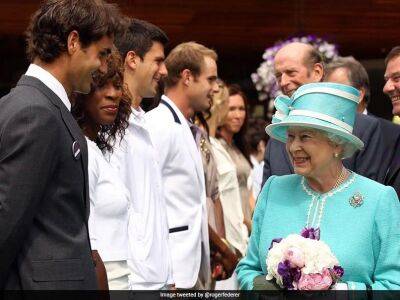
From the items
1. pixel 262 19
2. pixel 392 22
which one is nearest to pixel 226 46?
pixel 262 19

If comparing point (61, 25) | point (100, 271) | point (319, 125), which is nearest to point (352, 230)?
point (319, 125)

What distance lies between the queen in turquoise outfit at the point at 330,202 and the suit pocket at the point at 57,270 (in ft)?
3.10

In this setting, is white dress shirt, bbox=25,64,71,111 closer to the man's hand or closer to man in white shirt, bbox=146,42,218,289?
the man's hand

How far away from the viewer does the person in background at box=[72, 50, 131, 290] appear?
457 cm

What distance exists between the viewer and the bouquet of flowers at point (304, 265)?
400cm

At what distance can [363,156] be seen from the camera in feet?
19.2

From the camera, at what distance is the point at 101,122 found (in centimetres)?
486

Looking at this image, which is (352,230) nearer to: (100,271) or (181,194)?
(100,271)

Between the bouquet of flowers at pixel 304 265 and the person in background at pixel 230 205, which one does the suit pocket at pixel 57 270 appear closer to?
the bouquet of flowers at pixel 304 265

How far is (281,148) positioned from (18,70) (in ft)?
→ 26.7

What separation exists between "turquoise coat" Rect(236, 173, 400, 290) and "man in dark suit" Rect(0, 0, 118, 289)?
0.89 m

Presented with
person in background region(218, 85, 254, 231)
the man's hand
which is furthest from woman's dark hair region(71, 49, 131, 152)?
person in background region(218, 85, 254, 231)

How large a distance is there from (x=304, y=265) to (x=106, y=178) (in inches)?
40.8

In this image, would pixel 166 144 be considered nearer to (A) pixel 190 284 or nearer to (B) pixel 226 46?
(A) pixel 190 284
